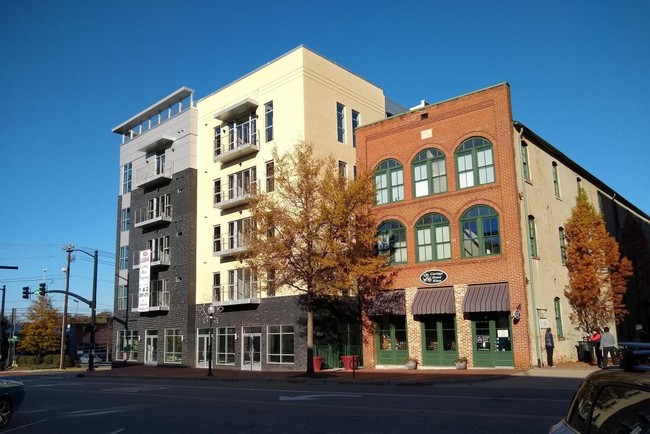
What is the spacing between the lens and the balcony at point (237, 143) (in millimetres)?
36531

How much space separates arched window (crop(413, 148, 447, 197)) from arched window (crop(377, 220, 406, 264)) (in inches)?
83.4

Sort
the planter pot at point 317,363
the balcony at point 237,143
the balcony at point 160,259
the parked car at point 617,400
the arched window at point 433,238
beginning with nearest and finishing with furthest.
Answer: the parked car at point 617,400 < the arched window at point 433,238 < the planter pot at point 317,363 < the balcony at point 237,143 < the balcony at point 160,259

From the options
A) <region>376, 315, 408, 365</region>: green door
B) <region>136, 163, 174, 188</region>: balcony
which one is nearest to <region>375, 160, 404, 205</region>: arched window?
<region>376, 315, 408, 365</region>: green door

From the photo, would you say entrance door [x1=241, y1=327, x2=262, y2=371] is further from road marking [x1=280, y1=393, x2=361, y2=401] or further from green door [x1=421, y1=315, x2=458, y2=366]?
road marking [x1=280, y1=393, x2=361, y2=401]

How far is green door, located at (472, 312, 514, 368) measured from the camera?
86.9 ft

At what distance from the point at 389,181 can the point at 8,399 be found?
22.8 meters

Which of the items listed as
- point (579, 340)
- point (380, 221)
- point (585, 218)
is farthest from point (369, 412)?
point (585, 218)

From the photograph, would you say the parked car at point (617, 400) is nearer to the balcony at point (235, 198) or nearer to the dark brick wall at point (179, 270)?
the balcony at point (235, 198)

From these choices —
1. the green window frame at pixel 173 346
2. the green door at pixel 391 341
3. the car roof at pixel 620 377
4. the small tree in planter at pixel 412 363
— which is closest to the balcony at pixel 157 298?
the green window frame at pixel 173 346

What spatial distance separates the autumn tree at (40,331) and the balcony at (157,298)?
18.6m

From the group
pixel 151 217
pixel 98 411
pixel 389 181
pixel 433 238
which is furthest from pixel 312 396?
pixel 151 217

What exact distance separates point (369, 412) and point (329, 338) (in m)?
19.6

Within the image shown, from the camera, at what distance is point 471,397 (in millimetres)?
16031

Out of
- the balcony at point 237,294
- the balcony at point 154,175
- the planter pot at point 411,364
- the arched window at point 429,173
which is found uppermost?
the balcony at point 154,175
